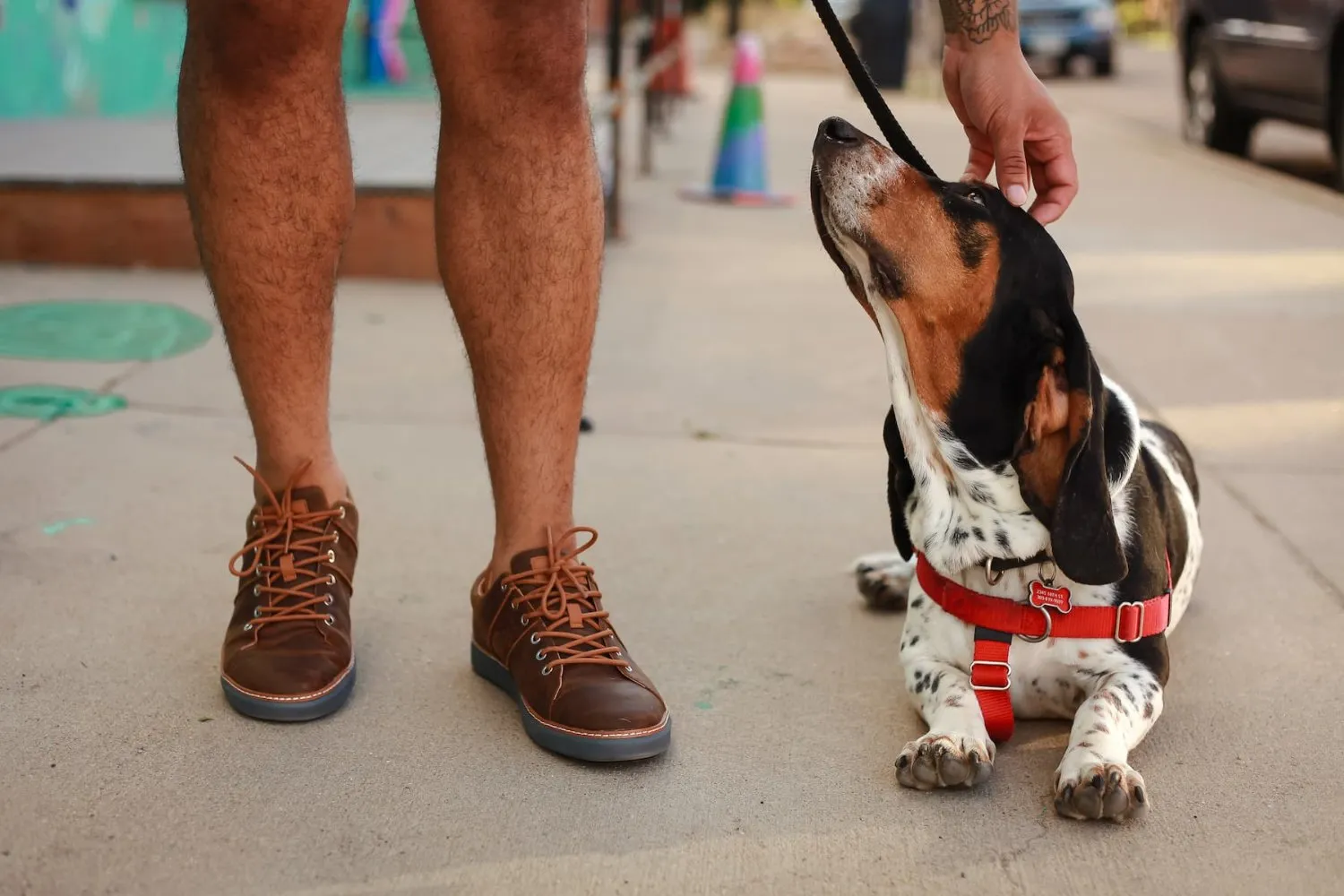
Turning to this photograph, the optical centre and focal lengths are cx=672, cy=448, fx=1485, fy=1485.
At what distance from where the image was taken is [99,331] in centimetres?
489

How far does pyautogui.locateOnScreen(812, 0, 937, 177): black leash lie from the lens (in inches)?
104

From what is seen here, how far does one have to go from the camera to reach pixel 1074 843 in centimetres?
218

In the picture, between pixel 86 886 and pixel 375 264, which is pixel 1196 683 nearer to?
pixel 86 886

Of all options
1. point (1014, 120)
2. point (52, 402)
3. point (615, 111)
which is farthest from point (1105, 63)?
point (1014, 120)

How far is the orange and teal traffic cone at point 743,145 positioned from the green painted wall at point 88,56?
6.29 feet

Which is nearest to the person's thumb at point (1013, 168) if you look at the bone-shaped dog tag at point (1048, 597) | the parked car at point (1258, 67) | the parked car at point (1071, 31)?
the bone-shaped dog tag at point (1048, 597)

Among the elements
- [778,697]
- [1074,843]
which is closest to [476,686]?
[778,697]

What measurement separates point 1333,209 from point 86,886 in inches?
312

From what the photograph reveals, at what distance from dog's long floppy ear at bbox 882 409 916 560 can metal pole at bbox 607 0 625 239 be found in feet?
14.4

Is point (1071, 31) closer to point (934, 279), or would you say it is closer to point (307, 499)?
point (934, 279)

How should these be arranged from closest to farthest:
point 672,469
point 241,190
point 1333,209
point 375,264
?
point 241,190 → point 672,469 → point 375,264 → point 1333,209

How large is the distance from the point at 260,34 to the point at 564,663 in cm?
110

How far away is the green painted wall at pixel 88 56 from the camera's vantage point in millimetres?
7973

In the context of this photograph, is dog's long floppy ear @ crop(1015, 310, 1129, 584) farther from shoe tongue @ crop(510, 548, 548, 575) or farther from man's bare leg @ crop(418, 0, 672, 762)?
shoe tongue @ crop(510, 548, 548, 575)
